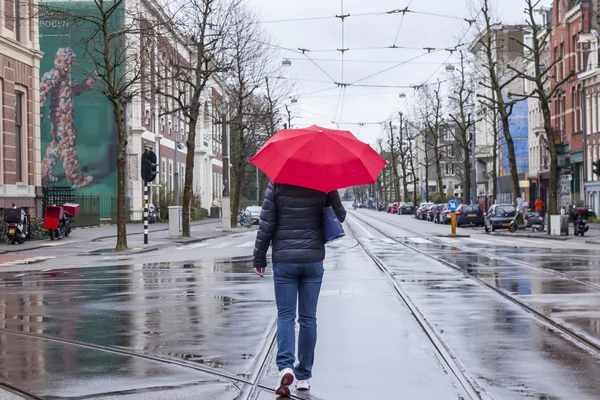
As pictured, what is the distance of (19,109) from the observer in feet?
122

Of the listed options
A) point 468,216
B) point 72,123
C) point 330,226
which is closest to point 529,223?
point 468,216

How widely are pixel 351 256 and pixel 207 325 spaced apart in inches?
573

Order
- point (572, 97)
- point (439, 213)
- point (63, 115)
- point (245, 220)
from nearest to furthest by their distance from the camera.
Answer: point (63, 115) < point (245, 220) < point (572, 97) < point (439, 213)

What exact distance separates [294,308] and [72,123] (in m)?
53.1

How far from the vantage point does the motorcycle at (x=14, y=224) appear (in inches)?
1283

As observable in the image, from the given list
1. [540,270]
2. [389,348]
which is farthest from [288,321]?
[540,270]

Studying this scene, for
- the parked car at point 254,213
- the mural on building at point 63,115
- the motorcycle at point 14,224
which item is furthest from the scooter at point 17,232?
the parked car at point 254,213

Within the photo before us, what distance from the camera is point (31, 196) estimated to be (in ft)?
122

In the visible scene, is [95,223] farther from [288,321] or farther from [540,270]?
[288,321]

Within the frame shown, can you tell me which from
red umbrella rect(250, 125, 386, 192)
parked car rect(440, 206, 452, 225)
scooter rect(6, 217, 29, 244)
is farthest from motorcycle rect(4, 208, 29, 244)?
parked car rect(440, 206, 452, 225)

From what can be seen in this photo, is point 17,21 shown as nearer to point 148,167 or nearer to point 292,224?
point 148,167

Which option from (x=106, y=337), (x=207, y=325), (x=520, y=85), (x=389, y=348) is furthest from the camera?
(x=520, y=85)

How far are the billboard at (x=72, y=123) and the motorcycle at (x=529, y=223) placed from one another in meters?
25.5

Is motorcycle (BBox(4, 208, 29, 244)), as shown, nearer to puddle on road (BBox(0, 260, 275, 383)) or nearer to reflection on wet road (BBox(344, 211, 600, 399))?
puddle on road (BBox(0, 260, 275, 383))
